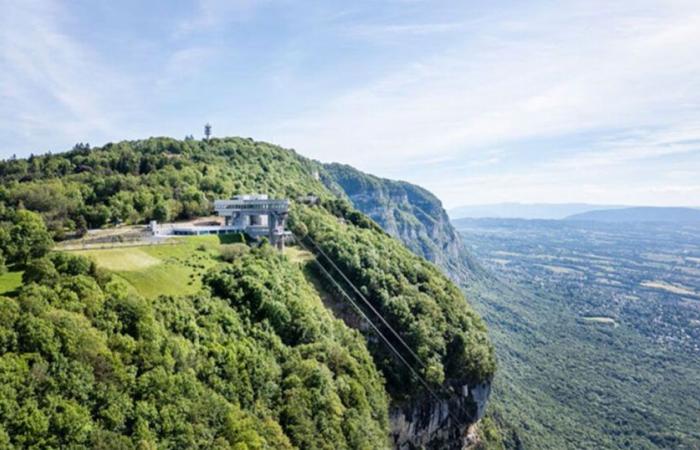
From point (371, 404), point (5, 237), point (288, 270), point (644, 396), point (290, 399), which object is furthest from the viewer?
point (644, 396)

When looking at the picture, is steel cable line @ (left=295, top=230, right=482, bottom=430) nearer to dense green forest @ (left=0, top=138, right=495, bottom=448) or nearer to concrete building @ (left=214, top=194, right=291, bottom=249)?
dense green forest @ (left=0, top=138, right=495, bottom=448)

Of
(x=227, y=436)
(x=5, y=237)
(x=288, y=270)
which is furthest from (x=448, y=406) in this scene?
(x=5, y=237)

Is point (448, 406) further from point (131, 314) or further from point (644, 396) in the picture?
point (644, 396)

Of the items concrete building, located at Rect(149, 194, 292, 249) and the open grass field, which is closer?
the open grass field

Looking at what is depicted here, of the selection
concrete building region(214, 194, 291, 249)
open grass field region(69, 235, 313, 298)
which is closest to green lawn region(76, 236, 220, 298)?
open grass field region(69, 235, 313, 298)

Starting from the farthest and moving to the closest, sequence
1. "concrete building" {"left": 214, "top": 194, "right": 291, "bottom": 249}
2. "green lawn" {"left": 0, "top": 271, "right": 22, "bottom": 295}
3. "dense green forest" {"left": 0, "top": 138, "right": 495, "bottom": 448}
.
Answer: "concrete building" {"left": 214, "top": 194, "right": 291, "bottom": 249}
"green lawn" {"left": 0, "top": 271, "right": 22, "bottom": 295}
"dense green forest" {"left": 0, "top": 138, "right": 495, "bottom": 448}

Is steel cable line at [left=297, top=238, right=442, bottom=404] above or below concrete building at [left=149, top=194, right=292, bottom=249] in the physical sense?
below

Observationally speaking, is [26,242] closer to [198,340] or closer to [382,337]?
[198,340]
